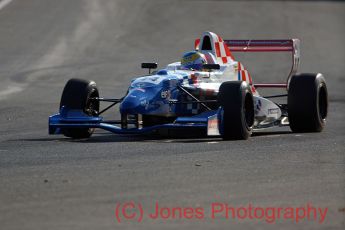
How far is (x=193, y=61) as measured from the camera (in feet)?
52.6

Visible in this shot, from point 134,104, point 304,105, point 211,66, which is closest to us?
point 134,104

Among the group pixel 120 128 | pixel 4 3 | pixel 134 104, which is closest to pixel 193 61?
pixel 134 104

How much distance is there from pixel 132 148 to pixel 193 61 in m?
3.17

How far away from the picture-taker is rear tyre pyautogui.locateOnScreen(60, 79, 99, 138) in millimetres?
15156

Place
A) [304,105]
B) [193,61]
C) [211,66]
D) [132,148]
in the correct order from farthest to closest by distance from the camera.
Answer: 1. [193,61]
2. [304,105]
3. [211,66]
4. [132,148]

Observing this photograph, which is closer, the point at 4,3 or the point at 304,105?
the point at 304,105

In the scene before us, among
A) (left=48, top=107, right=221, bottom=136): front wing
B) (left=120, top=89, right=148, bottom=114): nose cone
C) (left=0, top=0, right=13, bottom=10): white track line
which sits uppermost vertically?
(left=0, top=0, right=13, bottom=10): white track line

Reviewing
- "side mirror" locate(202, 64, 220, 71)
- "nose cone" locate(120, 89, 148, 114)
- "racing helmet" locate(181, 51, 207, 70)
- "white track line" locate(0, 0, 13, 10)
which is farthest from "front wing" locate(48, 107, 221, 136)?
"white track line" locate(0, 0, 13, 10)

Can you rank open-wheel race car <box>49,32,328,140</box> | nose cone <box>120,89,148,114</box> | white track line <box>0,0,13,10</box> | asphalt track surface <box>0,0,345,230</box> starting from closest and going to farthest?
asphalt track surface <box>0,0,345,230</box>, open-wheel race car <box>49,32,328,140</box>, nose cone <box>120,89,148,114</box>, white track line <box>0,0,13,10</box>

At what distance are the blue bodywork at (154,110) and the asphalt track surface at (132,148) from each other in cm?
23

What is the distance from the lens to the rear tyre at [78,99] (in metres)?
15.2

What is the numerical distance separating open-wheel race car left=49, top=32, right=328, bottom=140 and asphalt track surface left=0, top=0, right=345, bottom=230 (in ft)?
0.82

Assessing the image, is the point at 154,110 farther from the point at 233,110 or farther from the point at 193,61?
the point at 193,61

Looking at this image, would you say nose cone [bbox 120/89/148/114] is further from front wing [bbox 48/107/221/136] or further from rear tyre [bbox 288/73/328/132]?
rear tyre [bbox 288/73/328/132]
